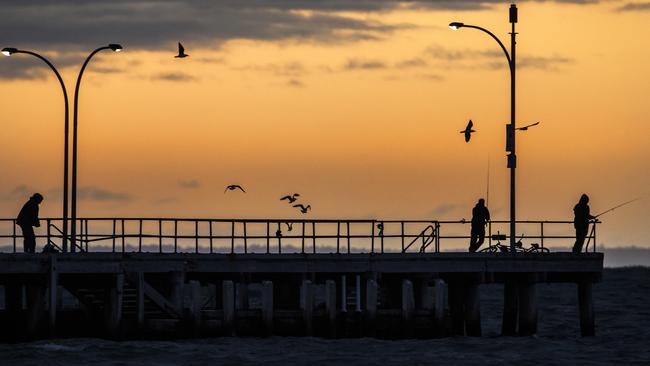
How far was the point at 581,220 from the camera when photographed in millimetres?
58250

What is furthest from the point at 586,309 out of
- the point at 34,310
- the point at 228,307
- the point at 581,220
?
the point at 34,310

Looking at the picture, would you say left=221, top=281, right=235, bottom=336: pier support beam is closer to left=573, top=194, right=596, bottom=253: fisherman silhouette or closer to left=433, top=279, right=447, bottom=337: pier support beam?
left=433, top=279, right=447, bottom=337: pier support beam

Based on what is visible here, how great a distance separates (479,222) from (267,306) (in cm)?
848

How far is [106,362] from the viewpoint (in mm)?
50031

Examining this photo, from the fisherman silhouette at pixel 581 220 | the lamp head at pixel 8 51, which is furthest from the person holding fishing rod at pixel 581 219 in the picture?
the lamp head at pixel 8 51

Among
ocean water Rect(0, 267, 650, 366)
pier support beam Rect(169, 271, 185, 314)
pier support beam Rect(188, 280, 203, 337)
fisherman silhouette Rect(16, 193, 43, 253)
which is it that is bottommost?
ocean water Rect(0, 267, 650, 366)

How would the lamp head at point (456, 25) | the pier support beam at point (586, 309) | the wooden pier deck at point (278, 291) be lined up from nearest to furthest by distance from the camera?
the wooden pier deck at point (278, 291)
the lamp head at point (456, 25)
the pier support beam at point (586, 309)

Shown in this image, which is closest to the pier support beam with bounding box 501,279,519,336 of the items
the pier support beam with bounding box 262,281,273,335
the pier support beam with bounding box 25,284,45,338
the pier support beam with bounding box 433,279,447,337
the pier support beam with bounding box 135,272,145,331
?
the pier support beam with bounding box 433,279,447,337

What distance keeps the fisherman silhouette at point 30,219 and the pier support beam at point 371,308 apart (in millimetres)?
10401

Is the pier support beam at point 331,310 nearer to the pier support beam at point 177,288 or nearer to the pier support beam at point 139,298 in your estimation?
the pier support beam at point 177,288

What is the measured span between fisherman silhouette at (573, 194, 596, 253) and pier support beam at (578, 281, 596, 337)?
1.32 m

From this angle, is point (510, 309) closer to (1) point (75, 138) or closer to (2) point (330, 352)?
(2) point (330, 352)

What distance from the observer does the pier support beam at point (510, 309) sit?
5935 centimetres

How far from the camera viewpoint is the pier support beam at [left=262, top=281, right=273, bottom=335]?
176 ft
